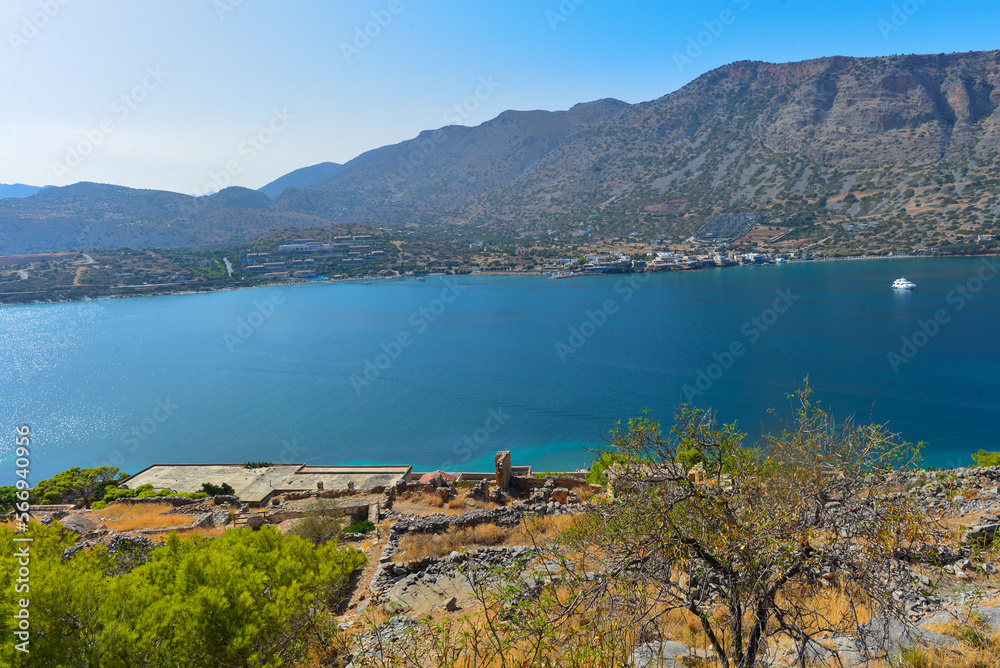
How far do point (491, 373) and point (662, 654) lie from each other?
3980cm

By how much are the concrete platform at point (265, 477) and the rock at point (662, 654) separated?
60.0 feet

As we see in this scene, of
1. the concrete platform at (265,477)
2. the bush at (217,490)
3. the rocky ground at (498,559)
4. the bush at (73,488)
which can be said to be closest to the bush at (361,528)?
the rocky ground at (498,559)

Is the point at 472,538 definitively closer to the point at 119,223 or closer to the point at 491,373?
the point at 491,373

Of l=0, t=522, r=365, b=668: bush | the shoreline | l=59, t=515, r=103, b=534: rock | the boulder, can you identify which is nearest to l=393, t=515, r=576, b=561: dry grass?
l=0, t=522, r=365, b=668: bush

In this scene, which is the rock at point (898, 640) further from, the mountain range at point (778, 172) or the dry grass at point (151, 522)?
the mountain range at point (778, 172)

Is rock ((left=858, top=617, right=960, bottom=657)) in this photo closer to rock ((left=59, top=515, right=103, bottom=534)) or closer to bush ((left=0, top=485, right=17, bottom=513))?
rock ((left=59, top=515, right=103, bottom=534))

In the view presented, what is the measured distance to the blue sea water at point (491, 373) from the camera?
32406 millimetres

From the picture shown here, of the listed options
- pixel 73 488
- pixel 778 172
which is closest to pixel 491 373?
pixel 73 488

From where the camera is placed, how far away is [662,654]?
5.88 meters

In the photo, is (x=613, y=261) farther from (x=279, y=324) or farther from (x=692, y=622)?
(x=692, y=622)

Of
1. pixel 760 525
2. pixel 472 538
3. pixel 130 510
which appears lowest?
pixel 130 510

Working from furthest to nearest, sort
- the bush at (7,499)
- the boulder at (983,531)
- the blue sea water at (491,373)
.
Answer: the blue sea water at (491,373)
the bush at (7,499)
the boulder at (983,531)

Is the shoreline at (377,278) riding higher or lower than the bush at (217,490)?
→ higher

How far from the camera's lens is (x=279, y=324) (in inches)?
2840
